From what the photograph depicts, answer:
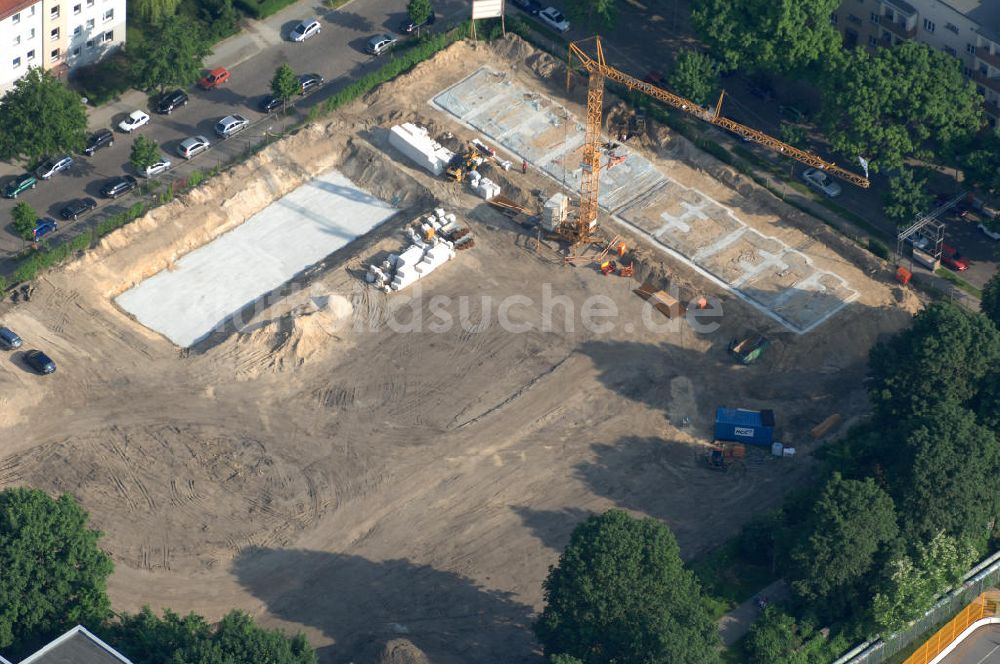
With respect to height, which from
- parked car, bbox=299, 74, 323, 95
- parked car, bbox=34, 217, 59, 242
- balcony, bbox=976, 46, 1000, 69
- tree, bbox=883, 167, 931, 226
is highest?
balcony, bbox=976, 46, 1000, 69

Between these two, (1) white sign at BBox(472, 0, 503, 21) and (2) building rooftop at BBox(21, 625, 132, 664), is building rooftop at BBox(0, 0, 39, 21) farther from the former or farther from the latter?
(2) building rooftop at BBox(21, 625, 132, 664)

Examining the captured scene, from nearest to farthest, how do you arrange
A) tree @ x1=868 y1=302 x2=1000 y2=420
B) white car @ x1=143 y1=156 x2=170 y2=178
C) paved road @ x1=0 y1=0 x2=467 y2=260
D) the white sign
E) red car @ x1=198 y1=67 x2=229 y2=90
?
tree @ x1=868 y1=302 x2=1000 y2=420 < paved road @ x1=0 y1=0 x2=467 y2=260 < white car @ x1=143 y1=156 x2=170 y2=178 < red car @ x1=198 y1=67 x2=229 y2=90 < the white sign

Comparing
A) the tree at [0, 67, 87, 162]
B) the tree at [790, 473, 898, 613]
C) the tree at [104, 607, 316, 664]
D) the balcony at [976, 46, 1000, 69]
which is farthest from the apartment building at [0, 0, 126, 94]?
the tree at [790, 473, 898, 613]

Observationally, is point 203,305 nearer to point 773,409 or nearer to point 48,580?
point 48,580

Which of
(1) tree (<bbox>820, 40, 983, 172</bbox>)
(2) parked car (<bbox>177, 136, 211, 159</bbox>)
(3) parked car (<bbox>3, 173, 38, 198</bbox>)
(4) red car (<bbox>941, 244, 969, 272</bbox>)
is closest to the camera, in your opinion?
(4) red car (<bbox>941, 244, 969, 272</bbox>)

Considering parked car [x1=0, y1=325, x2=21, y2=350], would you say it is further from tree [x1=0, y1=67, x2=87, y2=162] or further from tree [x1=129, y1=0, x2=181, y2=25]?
tree [x1=129, y1=0, x2=181, y2=25]

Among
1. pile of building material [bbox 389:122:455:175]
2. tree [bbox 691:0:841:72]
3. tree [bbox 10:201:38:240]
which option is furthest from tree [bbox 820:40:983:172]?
tree [bbox 10:201:38:240]

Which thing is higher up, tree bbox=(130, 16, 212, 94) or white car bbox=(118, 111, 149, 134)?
tree bbox=(130, 16, 212, 94)

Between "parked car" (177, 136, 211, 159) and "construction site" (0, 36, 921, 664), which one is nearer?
"construction site" (0, 36, 921, 664)
